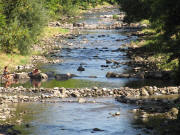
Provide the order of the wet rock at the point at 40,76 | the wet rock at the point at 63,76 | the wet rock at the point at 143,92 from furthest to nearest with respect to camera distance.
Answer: the wet rock at the point at 63,76 < the wet rock at the point at 40,76 < the wet rock at the point at 143,92

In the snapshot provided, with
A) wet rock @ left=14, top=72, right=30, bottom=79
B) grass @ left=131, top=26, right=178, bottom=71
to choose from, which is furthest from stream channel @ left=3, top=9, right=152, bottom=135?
grass @ left=131, top=26, right=178, bottom=71

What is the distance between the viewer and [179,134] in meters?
27.9

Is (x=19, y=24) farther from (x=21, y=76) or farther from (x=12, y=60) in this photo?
(x=21, y=76)

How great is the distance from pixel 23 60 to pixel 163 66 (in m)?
19.8

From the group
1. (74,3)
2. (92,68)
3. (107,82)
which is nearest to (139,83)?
(107,82)

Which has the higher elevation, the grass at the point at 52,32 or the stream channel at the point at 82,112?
the grass at the point at 52,32

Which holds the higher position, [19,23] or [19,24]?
[19,23]

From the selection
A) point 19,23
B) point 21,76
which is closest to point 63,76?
point 21,76

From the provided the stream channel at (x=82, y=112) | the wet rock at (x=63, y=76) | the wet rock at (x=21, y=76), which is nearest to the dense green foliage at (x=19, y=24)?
Result: the stream channel at (x=82, y=112)

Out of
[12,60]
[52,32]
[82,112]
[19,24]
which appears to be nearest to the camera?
[82,112]

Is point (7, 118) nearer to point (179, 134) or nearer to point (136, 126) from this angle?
point (136, 126)

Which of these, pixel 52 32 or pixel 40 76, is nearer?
pixel 40 76

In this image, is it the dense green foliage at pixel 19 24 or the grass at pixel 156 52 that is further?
the dense green foliage at pixel 19 24

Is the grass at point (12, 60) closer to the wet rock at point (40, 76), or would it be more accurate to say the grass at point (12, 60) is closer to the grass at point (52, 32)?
the wet rock at point (40, 76)
